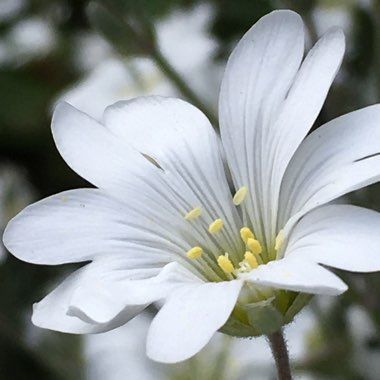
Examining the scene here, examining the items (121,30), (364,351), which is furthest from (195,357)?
(121,30)

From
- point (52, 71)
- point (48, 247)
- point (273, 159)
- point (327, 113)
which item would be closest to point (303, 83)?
point (273, 159)

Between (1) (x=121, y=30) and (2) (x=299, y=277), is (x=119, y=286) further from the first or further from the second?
(1) (x=121, y=30)

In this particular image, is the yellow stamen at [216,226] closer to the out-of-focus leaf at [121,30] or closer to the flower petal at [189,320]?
the flower petal at [189,320]

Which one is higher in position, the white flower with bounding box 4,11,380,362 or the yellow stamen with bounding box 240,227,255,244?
the white flower with bounding box 4,11,380,362

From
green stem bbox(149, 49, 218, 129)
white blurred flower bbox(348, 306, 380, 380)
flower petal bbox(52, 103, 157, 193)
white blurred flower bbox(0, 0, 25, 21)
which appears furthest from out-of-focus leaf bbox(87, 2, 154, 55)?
white blurred flower bbox(0, 0, 25, 21)

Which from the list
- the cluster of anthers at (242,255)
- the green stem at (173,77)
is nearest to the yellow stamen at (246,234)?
the cluster of anthers at (242,255)

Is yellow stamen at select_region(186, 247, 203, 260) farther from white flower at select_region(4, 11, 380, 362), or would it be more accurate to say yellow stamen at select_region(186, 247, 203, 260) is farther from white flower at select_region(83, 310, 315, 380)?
white flower at select_region(83, 310, 315, 380)

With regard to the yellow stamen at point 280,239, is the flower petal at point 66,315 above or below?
above
